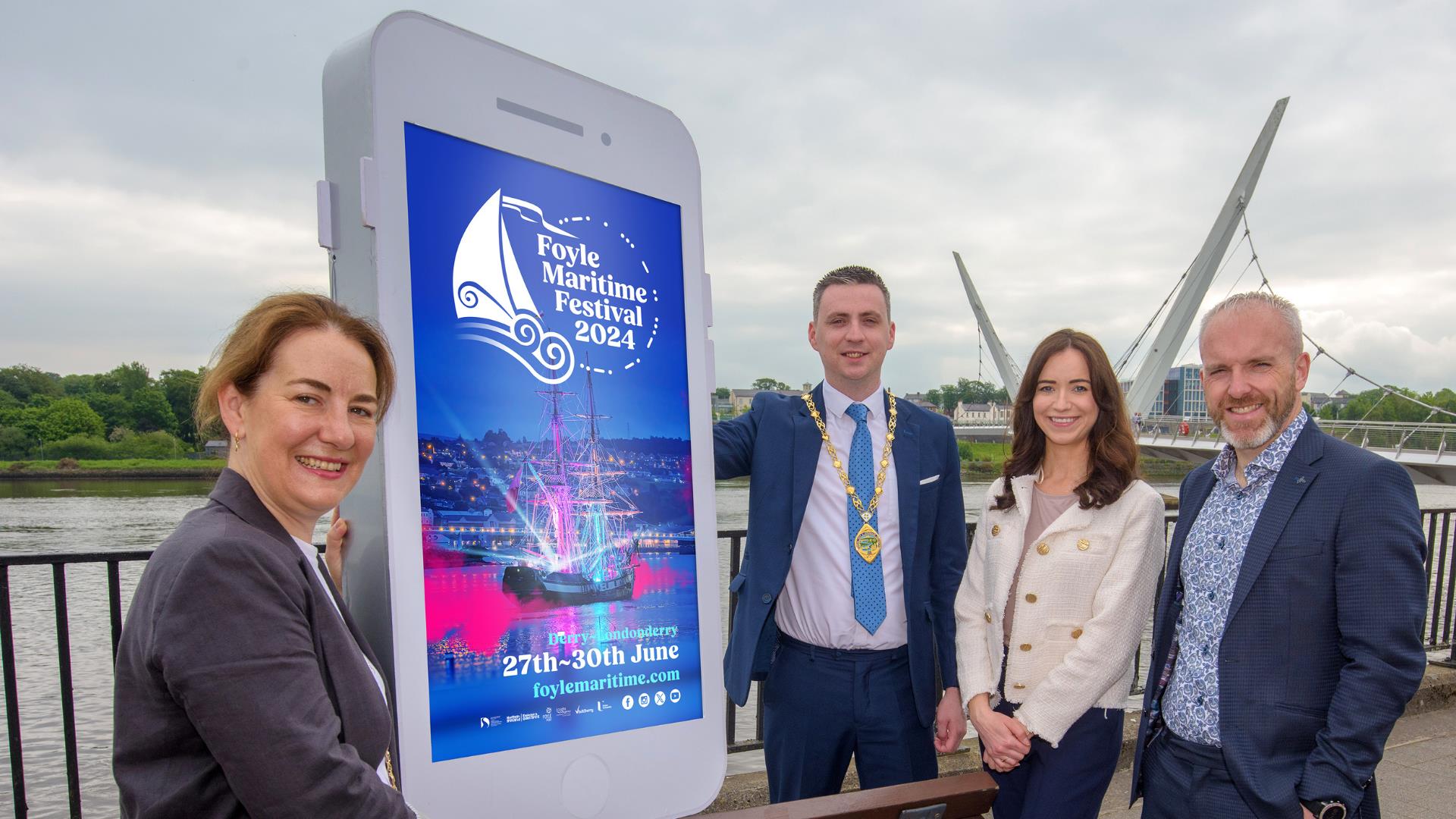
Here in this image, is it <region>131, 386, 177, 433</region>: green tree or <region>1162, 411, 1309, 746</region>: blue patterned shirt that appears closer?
<region>1162, 411, 1309, 746</region>: blue patterned shirt

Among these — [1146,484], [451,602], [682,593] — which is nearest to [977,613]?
[1146,484]

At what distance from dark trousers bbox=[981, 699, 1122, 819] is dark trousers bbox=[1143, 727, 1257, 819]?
93 millimetres

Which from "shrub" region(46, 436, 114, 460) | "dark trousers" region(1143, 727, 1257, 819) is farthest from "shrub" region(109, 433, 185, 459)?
"dark trousers" region(1143, 727, 1257, 819)

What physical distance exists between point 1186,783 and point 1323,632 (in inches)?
17.3

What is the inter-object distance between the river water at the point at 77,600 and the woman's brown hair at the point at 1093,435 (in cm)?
85

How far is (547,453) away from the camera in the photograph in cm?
135

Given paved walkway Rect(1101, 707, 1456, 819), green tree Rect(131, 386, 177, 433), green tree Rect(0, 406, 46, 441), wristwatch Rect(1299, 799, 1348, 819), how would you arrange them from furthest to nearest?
green tree Rect(0, 406, 46, 441) → green tree Rect(131, 386, 177, 433) → paved walkway Rect(1101, 707, 1456, 819) → wristwatch Rect(1299, 799, 1348, 819)

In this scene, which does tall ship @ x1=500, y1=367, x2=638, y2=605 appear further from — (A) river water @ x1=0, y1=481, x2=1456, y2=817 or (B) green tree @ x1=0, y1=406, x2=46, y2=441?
(B) green tree @ x1=0, y1=406, x2=46, y2=441

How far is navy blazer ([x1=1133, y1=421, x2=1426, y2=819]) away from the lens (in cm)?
162

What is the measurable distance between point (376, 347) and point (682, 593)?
68 centimetres

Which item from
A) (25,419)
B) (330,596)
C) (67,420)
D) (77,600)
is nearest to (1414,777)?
(330,596)

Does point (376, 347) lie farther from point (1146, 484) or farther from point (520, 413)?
point (1146, 484)

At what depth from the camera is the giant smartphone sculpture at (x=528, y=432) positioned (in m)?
1.19

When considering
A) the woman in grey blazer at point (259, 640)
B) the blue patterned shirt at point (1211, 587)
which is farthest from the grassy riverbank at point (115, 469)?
the woman in grey blazer at point (259, 640)
